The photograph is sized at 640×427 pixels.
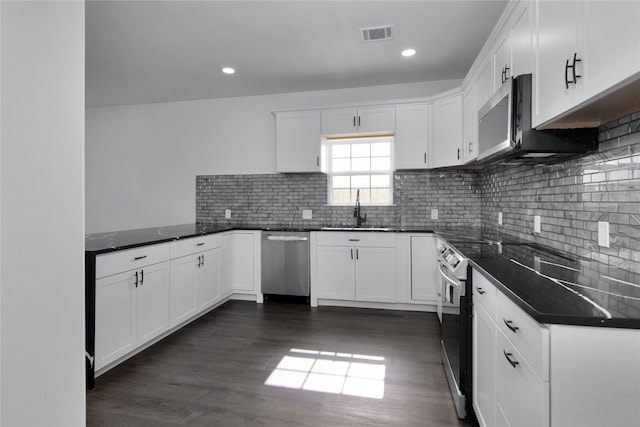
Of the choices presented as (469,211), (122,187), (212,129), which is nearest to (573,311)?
(469,211)

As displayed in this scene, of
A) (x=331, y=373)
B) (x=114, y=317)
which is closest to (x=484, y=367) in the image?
(x=331, y=373)

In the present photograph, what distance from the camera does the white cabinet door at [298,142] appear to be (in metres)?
4.11

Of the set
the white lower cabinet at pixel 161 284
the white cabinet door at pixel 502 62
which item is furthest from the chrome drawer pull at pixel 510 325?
the white lower cabinet at pixel 161 284

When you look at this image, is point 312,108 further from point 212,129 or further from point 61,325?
point 61,325

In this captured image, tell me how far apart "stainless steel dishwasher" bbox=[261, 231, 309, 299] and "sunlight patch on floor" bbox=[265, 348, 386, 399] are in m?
1.28

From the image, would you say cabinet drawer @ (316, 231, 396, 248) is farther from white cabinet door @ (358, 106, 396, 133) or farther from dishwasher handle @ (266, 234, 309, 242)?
white cabinet door @ (358, 106, 396, 133)

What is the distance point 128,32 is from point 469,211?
3863 millimetres

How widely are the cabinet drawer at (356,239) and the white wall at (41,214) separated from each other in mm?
2634

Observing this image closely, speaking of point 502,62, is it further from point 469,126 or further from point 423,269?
point 423,269

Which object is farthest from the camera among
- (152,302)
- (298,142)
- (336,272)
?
(298,142)

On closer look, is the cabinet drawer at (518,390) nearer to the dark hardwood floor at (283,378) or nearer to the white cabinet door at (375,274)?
the dark hardwood floor at (283,378)

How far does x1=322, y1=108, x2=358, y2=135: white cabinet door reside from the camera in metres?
4.01

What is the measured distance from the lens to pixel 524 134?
1.79 metres

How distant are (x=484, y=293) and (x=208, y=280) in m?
2.75
